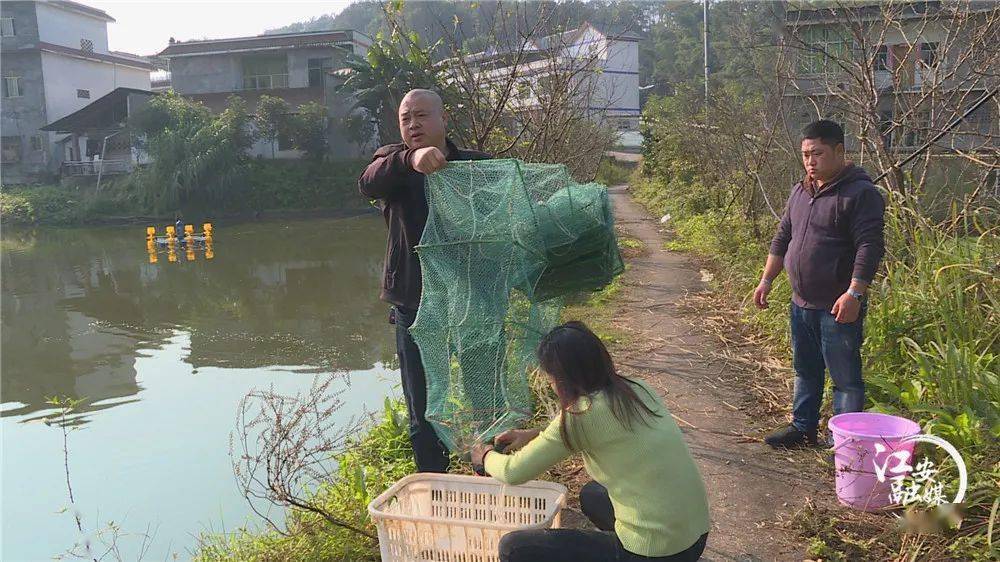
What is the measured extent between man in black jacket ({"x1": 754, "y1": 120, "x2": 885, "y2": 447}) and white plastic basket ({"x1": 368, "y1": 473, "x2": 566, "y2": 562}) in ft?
5.27

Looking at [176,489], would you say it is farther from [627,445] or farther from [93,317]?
[93,317]

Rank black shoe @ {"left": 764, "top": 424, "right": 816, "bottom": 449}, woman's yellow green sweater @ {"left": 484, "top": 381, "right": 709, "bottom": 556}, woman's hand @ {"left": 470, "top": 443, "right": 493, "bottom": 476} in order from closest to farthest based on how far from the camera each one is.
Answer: woman's yellow green sweater @ {"left": 484, "top": 381, "right": 709, "bottom": 556} < woman's hand @ {"left": 470, "top": 443, "right": 493, "bottom": 476} < black shoe @ {"left": 764, "top": 424, "right": 816, "bottom": 449}

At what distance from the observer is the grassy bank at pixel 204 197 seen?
26.6 m

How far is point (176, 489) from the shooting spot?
5160mm

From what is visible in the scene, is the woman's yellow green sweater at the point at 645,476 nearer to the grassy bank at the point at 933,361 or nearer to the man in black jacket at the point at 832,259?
the grassy bank at the point at 933,361

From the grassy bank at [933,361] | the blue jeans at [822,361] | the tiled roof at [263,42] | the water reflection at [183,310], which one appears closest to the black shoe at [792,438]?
the blue jeans at [822,361]

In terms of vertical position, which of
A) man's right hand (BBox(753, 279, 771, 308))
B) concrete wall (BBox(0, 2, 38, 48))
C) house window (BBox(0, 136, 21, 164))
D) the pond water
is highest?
concrete wall (BBox(0, 2, 38, 48))

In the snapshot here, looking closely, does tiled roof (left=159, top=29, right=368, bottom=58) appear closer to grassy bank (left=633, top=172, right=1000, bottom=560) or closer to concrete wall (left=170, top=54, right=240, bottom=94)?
concrete wall (left=170, top=54, right=240, bottom=94)

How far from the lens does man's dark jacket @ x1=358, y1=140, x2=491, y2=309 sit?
2.97 metres

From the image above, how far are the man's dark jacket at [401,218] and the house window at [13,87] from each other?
115ft

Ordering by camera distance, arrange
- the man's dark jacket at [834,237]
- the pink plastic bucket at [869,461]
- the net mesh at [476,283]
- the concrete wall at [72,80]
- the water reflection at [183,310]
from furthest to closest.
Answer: the concrete wall at [72,80] → the water reflection at [183,310] → the man's dark jacket at [834,237] → the pink plastic bucket at [869,461] → the net mesh at [476,283]

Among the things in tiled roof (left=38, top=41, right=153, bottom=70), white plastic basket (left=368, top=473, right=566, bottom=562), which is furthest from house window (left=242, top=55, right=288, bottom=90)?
white plastic basket (left=368, top=473, right=566, bottom=562)

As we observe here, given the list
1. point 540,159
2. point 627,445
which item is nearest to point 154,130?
point 540,159

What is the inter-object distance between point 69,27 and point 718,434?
36919mm
